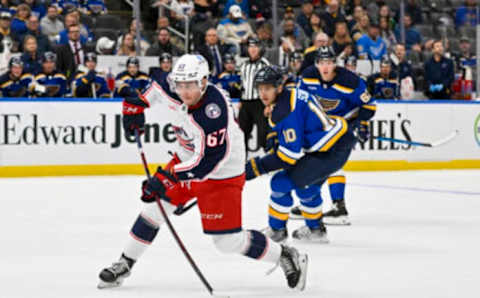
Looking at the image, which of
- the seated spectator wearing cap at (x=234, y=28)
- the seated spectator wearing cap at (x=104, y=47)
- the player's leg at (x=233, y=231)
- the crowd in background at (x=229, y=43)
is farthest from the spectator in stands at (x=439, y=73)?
the player's leg at (x=233, y=231)

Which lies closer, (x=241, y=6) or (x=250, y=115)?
(x=250, y=115)

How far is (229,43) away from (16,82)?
2.87 m

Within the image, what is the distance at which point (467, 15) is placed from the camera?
14.4 meters

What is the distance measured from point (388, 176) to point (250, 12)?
338cm

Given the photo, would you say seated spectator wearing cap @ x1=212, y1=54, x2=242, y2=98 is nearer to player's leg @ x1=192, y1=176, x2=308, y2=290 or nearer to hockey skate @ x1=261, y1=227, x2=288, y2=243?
hockey skate @ x1=261, y1=227, x2=288, y2=243

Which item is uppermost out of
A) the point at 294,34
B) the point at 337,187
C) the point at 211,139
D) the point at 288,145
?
the point at 294,34

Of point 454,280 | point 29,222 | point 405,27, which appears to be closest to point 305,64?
point 405,27

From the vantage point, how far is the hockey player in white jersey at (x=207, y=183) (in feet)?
12.3

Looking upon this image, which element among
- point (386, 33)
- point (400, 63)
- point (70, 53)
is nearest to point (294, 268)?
point (70, 53)

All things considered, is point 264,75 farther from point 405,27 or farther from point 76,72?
point 405,27

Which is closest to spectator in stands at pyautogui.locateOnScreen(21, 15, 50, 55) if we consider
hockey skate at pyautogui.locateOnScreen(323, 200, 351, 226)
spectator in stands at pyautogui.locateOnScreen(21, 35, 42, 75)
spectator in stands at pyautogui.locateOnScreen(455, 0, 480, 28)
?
spectator in stands at pyautogui.locateOnScreen(21, 35, 42, 75)

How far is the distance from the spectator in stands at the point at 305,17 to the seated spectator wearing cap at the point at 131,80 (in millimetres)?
2737

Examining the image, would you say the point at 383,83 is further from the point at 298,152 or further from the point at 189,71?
the point at 189,71

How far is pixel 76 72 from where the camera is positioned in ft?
34.3
